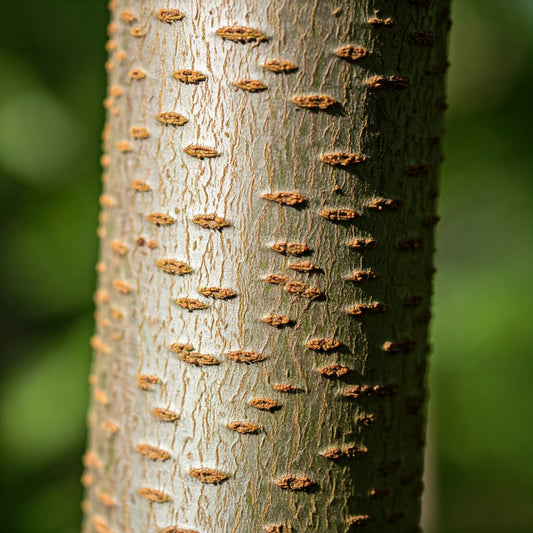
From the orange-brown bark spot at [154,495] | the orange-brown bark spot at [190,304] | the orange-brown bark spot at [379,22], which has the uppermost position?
the orange-brown bark spot at [379,22]

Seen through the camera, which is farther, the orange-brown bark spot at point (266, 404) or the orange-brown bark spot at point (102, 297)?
the orange-brown bark spot at point (102, 297)

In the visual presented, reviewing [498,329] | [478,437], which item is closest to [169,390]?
[498,329]

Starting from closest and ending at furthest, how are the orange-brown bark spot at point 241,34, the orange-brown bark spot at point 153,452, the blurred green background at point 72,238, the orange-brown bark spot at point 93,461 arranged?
1. the orange-brown bark spot at point 241,34
2. the orange-brown bark spot at point 153,452
3. the orange-brown bark spot at point 93,461
4. the blurred green background at point 72,238

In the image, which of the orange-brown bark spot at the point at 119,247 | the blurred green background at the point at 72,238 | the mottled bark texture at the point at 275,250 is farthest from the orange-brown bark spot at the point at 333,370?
the blurred green background at the point at 72,238

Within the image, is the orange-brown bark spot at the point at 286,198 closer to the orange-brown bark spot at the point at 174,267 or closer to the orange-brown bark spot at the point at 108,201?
the orange-brown bark spot at the point at 174,267

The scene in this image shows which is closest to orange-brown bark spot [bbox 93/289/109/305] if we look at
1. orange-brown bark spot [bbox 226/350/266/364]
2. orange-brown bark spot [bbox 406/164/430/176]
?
orange-brown bark spot [bbox 226/350/266/364]

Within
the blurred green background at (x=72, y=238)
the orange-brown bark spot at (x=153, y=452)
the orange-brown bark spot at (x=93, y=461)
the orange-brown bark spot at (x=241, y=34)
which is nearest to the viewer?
the orange-brown bark spot at (x=241, y=34)

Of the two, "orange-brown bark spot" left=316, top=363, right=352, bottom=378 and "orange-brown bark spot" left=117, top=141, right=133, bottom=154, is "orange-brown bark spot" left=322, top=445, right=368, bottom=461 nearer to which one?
"orange-brown bark spot" left=316, top=363, right=352, bottom=378
